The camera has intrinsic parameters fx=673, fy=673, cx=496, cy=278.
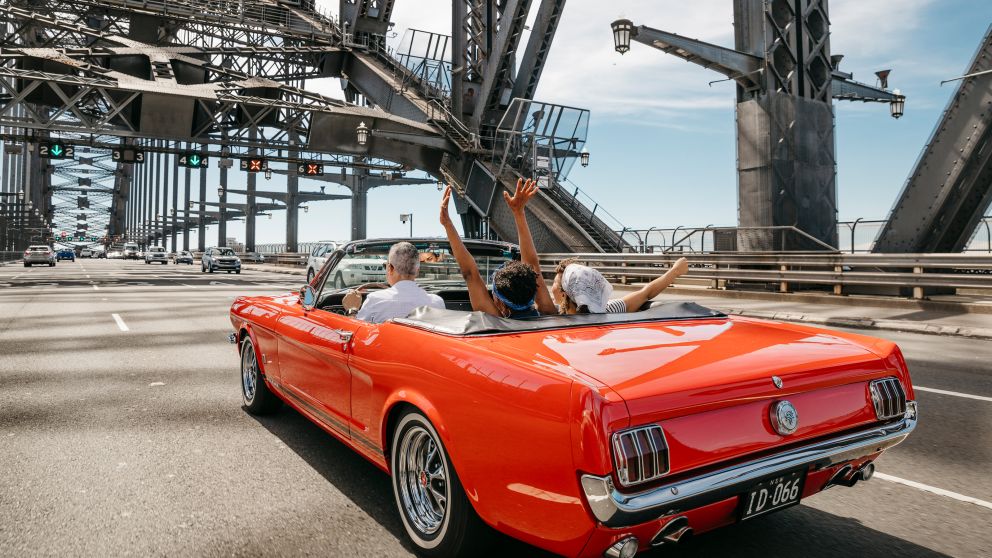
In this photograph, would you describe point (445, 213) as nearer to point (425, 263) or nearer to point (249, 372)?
point (425, 263)

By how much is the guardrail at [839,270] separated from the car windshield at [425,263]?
10.5 metres

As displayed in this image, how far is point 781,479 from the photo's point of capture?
233 cm

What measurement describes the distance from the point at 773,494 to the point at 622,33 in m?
13.5

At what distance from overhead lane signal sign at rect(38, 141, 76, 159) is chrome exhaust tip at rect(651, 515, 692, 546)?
33794mm

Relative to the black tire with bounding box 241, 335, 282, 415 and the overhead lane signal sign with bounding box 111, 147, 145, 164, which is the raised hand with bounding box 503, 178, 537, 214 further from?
the overhead lane signal sign with bounding box 111, 147, 145, 164

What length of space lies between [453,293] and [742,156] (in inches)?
567

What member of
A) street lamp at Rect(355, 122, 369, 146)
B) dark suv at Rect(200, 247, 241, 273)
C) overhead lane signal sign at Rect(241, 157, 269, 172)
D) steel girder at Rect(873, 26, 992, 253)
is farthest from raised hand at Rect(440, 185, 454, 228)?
dark suv at Rect(200, 247, 241, 273)

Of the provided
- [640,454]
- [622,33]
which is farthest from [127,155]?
[640,454]

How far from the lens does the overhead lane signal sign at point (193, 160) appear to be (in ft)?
107

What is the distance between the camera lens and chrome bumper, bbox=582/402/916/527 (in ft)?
6.53

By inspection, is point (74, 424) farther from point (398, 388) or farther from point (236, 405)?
point (398, 388)

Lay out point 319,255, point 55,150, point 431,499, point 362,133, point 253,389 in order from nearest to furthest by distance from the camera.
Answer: point 431,499 → point 253,389 → point 319,255 → point 362,133 → point 55,150

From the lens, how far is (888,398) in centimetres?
270

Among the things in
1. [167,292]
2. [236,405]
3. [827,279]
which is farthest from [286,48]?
[236,405]
